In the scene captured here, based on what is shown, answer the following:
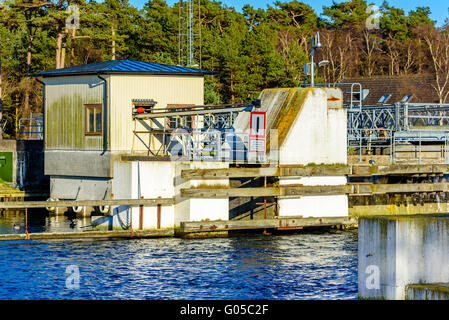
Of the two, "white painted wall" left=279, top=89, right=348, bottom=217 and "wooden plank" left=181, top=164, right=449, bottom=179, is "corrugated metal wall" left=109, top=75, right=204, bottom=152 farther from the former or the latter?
"white painted wall" left=279, top=89, right=348, bottom=217

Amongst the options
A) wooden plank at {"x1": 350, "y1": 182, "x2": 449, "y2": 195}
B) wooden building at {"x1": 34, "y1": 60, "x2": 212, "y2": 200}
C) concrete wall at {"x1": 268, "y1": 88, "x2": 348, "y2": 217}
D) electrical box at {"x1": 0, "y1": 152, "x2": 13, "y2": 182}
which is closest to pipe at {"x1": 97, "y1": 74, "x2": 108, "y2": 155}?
wooden building at {"x1": 34, "y1": 60, "x2": 212, "y2": 200}

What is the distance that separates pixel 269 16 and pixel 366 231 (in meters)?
91.6

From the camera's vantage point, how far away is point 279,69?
7000cm

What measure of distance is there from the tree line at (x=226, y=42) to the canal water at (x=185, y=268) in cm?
2916

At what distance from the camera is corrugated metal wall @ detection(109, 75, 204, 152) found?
116 feet

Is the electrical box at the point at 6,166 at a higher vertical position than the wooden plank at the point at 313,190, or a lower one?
higher

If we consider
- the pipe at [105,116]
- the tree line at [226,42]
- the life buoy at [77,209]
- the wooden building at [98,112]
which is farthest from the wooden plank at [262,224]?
the tree line at [226,42]

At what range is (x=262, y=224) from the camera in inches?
1212

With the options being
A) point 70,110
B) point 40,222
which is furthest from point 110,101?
point 40,222

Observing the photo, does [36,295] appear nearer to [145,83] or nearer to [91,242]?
[91,242]

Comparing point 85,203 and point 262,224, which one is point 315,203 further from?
point 85,203

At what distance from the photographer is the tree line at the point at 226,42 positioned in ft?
213

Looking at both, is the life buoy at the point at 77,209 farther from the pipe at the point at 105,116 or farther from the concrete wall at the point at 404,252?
the concrete wall at the point at 404,252
